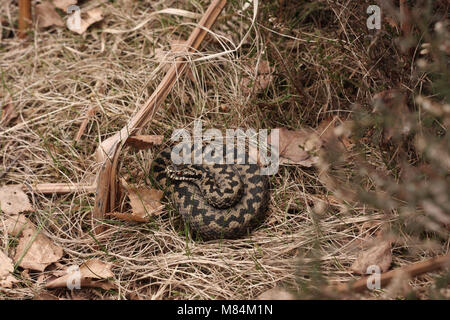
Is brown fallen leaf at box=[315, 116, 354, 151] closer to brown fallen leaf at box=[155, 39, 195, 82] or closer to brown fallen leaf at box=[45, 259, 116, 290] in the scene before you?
brown fallen leaf at box=[155, 39, 195, 82]

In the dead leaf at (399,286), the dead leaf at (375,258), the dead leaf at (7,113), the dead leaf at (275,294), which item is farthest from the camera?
the dead leaf at (7,113)

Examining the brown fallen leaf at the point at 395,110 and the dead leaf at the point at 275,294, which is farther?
the dead leaf at the point at 275,294

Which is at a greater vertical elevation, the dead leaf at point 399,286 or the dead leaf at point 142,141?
the dead leaf at point 142,141

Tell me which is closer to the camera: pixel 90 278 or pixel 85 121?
pixel 90 278

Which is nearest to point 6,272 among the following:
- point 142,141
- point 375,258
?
point 142,141

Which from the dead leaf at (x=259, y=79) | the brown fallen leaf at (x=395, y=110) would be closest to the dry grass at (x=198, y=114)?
the dead leaf at (x=259, y=79)

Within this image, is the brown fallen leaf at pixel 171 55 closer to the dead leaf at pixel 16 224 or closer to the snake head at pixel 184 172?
the snake head at pixel 184 172

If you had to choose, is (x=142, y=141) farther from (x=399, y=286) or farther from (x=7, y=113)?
(x=399, y=286)
